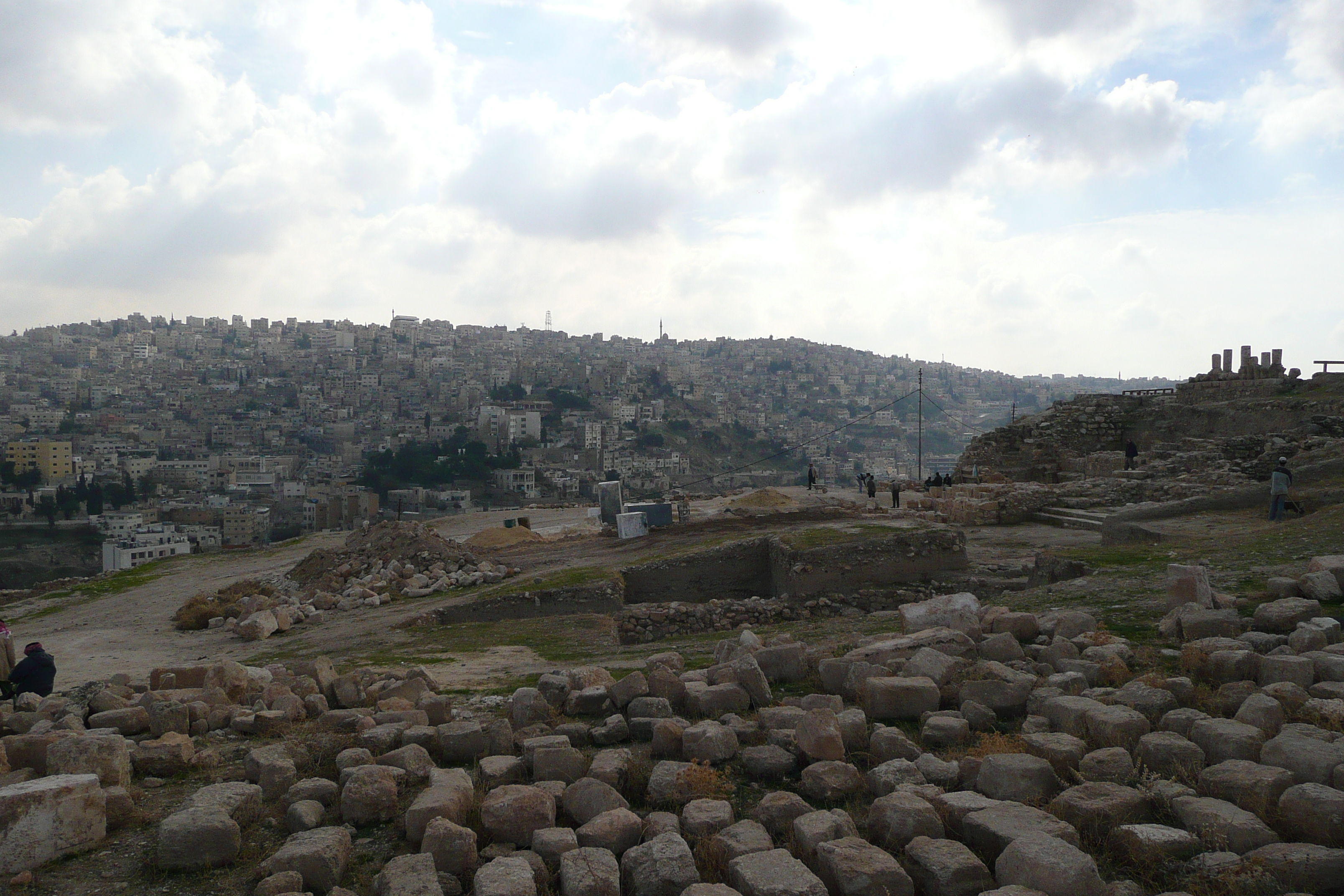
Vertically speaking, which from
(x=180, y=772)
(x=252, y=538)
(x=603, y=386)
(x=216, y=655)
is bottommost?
(x=252, y=538)

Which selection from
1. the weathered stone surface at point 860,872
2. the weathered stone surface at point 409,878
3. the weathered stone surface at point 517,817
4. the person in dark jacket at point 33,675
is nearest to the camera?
the weathered stone surface at point 860,872

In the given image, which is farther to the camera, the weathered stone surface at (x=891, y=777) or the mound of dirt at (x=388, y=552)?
the mound of dirt at (x=388, y=552)

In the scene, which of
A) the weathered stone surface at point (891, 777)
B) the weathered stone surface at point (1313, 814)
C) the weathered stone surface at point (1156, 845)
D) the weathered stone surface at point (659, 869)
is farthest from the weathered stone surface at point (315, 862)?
the weathered stone surface at point (1313, 814)

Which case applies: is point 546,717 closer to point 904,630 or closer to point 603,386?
point 904,630

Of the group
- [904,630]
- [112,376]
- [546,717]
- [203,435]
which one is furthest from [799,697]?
[112,376]

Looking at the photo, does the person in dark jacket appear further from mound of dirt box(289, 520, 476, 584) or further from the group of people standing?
mound of dirt box(289, 520, 476, 584)

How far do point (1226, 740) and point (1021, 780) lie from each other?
1.20m

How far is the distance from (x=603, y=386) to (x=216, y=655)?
13979 cm

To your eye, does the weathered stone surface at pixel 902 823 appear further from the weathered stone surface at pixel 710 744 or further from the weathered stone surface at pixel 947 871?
the weathered stone surface at pixel 710 744

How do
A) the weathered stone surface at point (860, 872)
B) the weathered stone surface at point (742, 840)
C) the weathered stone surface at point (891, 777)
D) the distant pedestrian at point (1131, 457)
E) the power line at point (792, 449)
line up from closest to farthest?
1. the weathered stone surface at point (860, 872)
2. the weathered stone surface at point (742, 840)
3. the weathered stone surface at point (891, 777)
4. the distant pedestrian at point (1131, 457)
5. the power line at point (792, 449)

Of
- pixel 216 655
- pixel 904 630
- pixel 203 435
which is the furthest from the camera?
pixel 203 435

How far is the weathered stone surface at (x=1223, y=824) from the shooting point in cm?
→ 352

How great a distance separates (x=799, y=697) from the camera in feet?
19.5

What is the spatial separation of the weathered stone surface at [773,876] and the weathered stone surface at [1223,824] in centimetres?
175
